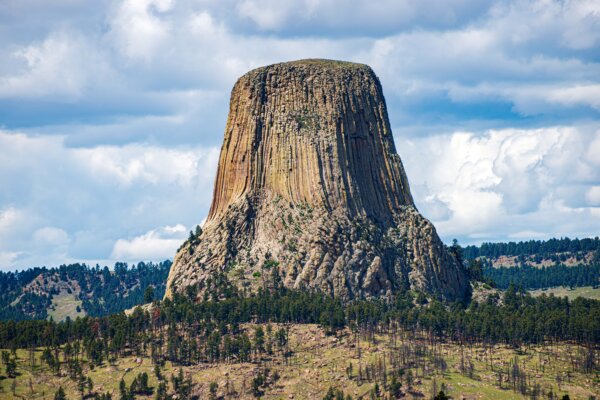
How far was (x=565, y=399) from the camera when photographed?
625 feet

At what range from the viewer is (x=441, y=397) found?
171250 mm

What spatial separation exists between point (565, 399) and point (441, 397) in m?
32.8

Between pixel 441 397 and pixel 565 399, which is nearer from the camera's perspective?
pixel 441 397
